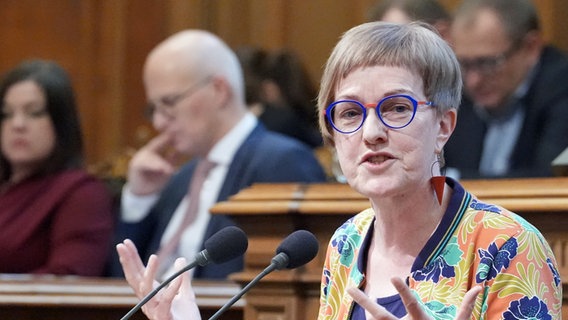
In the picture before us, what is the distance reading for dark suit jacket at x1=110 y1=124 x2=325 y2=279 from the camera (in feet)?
13.3

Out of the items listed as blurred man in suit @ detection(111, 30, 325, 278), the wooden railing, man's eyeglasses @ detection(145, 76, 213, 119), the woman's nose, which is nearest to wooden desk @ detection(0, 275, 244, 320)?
the wooden railing

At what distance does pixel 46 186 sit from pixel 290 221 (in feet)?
5.35

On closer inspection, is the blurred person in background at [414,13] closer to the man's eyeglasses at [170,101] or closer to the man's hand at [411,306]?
the man's eyeglasses at [170,101]

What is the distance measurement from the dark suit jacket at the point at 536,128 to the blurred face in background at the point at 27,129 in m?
1.43

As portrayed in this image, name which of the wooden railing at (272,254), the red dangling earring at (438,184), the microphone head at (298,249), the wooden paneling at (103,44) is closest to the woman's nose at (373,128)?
the red dangling earring at (438,184)

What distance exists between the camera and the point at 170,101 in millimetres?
4570

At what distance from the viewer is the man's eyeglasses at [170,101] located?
15.0 ft

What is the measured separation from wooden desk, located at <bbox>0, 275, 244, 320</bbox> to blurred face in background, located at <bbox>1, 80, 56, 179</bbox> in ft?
2.89

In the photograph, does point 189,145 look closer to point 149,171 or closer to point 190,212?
point 149,171

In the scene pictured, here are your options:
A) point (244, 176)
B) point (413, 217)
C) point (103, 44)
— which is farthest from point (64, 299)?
point (103, 44)

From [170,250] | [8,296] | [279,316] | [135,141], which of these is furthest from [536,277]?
[135,141]

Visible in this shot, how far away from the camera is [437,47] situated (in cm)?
219

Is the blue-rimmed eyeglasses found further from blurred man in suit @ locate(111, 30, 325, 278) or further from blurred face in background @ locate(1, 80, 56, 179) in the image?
blurred face in background @ locate(1, 80, 56, 179)

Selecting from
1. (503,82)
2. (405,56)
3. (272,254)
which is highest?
(405,56)
